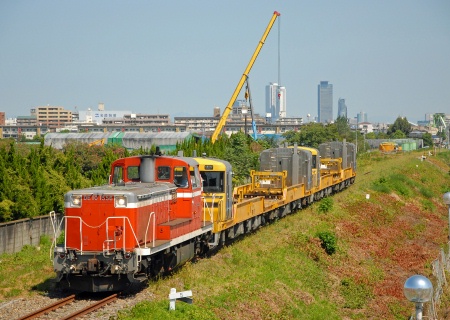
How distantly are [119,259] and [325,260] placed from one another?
513 inches

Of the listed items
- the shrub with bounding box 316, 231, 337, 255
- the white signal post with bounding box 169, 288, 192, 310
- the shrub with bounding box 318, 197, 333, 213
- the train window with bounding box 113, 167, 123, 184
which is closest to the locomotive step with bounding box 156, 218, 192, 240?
the train window with bounding box 113, 167, 123, 184

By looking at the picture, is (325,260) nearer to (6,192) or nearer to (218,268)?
(218,268)

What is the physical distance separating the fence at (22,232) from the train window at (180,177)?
19.9 feet

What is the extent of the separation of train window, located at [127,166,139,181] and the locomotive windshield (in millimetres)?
4354

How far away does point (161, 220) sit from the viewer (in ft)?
62.3

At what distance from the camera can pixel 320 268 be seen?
26500mm

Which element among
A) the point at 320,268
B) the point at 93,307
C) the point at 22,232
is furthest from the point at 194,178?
the point at 22,232

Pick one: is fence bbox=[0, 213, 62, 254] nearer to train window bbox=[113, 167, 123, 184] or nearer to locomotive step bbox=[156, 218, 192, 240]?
train window bbox=[113, 167, 123, 184]

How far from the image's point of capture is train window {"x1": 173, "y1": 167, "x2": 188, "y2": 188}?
20.2 m

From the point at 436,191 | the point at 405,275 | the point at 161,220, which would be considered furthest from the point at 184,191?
the point at 436,191

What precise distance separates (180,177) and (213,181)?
144 inches

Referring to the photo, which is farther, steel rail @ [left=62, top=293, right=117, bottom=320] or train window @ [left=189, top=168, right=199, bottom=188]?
train window @ [left=189, top=168, right=199, bottom=188]

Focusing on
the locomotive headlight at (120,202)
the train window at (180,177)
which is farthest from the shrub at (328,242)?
the locomotive headlight at (120,202)

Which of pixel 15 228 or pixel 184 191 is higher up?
pixel 184 191
